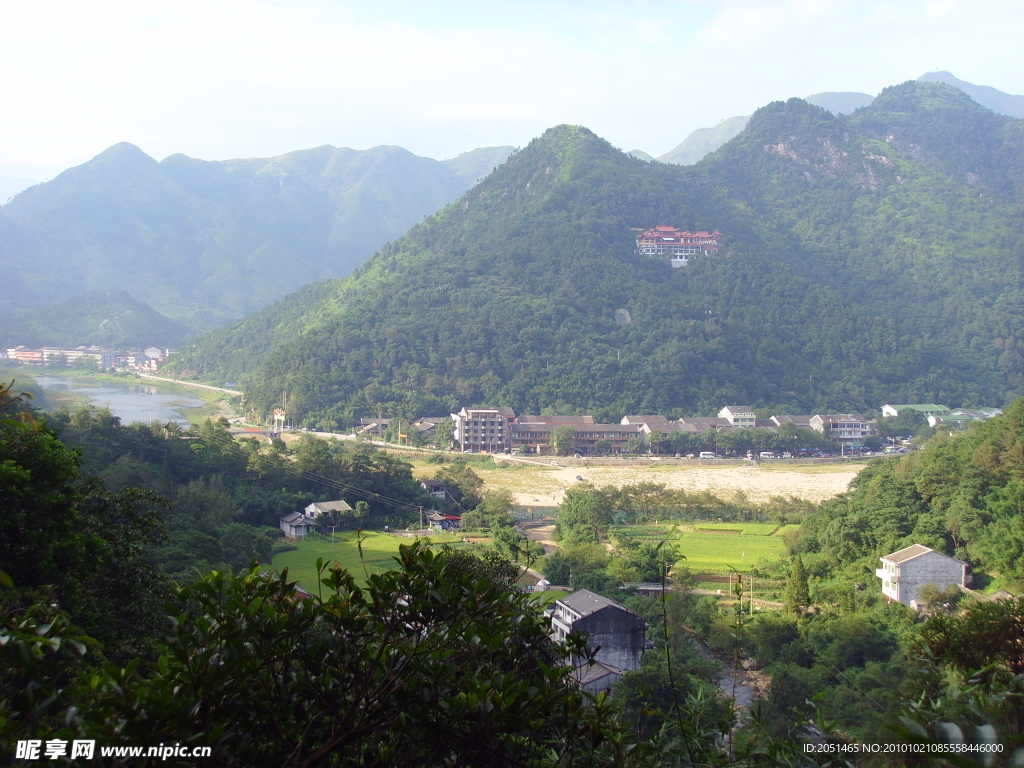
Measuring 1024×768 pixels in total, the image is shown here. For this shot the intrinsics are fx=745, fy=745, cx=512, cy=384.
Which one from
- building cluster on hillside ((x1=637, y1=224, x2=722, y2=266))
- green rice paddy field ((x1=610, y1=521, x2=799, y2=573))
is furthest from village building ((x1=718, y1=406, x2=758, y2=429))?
A: building cluster on hillside ((x1=637, y1=224, x2=722, y2=266))

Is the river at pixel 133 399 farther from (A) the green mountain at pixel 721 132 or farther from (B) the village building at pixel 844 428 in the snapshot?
(A) the green mountain at pixel 721 132

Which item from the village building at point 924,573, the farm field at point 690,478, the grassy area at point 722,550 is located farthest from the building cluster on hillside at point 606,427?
the village building at point 924,573

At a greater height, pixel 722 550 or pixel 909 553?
pixel 909 553

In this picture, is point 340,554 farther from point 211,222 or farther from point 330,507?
point 211,222

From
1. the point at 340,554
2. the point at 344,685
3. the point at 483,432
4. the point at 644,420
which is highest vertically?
the point at 344,685

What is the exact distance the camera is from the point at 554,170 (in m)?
64.0

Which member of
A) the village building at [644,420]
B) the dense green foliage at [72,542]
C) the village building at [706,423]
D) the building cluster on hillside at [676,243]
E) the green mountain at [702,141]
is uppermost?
the green mountain at [702,141]

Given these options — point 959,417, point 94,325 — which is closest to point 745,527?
point 959,417

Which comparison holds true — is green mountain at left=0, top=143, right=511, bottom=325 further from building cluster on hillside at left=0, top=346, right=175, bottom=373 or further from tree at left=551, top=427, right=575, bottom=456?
tree at left=551, top=427, right=575, bottom=456

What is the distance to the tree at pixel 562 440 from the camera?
34.5 meters

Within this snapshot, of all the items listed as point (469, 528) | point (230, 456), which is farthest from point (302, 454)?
point (469, 528)

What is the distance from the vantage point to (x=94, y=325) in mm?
57031

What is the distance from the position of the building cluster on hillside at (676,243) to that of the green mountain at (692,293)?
112 cm

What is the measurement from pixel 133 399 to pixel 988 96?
147 m
